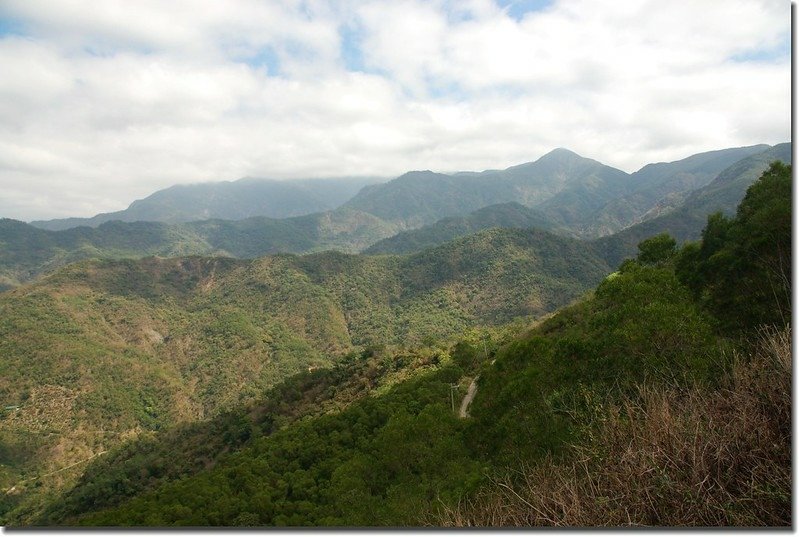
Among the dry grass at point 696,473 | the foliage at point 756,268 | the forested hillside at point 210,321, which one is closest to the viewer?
the dry grass at point 696,473

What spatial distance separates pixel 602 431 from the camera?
5.32m

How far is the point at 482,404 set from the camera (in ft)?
43.0

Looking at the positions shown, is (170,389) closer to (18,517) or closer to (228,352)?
(228,352)

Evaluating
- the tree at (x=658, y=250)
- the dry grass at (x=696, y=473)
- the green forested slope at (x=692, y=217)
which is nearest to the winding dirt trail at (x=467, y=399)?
the tree at (x=658, y=250)

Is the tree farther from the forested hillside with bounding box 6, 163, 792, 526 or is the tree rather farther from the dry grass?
the dry grass

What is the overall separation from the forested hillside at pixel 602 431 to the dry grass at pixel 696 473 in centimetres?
2

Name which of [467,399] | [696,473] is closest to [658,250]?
[467,399]

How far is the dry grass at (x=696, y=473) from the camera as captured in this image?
3188 mm

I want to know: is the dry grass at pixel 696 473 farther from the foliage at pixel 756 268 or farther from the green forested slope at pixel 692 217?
the green forested slope at pixel 692 217

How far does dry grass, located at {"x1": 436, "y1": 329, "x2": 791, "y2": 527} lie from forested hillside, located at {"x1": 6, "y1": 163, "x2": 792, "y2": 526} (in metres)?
0.02

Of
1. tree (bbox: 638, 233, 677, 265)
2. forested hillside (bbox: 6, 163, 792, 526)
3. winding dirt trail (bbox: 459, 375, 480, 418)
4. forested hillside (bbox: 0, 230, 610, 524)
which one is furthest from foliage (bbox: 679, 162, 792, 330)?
forested hillside (bbox: 0, 230, 610, 524)

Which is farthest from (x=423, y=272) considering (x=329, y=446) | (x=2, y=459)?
(x=329, y=446)

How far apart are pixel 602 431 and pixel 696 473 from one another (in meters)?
2.01

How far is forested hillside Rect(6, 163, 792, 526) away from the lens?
3.51 meters
